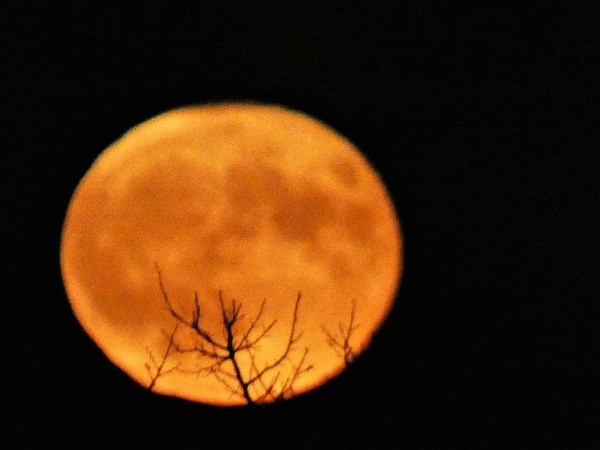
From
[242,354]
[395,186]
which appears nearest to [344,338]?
[242,354]

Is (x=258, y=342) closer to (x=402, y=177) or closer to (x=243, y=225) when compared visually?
(x=243, y=225)

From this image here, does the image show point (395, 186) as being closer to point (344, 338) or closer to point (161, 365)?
point (344, 338)

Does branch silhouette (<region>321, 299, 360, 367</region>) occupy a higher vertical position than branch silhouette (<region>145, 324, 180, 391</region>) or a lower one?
higher

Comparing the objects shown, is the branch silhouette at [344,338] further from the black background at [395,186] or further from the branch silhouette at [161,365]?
the branch silhouette at [161,365]

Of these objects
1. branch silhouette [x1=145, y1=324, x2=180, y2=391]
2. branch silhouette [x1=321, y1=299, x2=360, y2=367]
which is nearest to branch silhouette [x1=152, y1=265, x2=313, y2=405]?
branch silhouette [x1=145, y1=324, x2=180, y2=391]

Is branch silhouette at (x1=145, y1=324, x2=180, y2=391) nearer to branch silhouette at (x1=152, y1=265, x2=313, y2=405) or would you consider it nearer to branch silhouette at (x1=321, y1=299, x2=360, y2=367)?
branch silhouette at (x1=152, y1=265, x2=313, y2=405)
